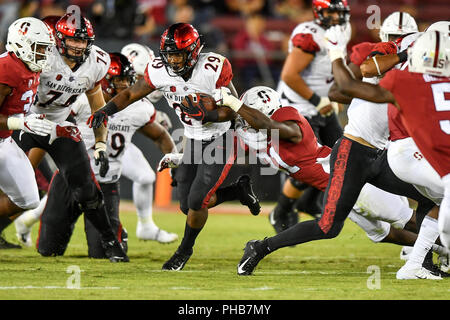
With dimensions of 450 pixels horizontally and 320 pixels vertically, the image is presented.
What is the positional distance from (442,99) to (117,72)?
118 inches

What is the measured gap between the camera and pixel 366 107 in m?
5.57

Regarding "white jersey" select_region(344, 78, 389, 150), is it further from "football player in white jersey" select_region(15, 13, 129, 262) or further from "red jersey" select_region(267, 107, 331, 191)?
"football player in white jersey" select_region(15, 13, 129, 262)

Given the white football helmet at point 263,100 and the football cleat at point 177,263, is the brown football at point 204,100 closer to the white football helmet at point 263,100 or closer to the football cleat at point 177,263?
the white football helmet at point 263,100

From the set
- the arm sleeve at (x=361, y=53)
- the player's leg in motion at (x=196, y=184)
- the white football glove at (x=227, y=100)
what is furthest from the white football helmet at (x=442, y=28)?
the player's leg in motion at (x=196, y=184)

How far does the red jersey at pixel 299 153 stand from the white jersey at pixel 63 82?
1.54m

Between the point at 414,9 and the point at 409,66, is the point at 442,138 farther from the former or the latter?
the point at 414,9

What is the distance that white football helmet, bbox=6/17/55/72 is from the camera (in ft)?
19.2

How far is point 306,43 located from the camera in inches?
303

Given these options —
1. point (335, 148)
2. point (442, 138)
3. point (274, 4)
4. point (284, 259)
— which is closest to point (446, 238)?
point (442, 138)

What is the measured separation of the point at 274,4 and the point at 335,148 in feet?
30.4

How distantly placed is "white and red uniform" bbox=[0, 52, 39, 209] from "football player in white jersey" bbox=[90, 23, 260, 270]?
517 mm

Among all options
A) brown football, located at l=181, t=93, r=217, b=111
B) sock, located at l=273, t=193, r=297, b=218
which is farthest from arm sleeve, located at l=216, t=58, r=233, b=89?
sock, located at l=273, t=193, r=297, b=218

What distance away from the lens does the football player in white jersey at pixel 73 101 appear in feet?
20.5

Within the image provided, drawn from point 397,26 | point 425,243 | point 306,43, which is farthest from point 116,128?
point 425,243
